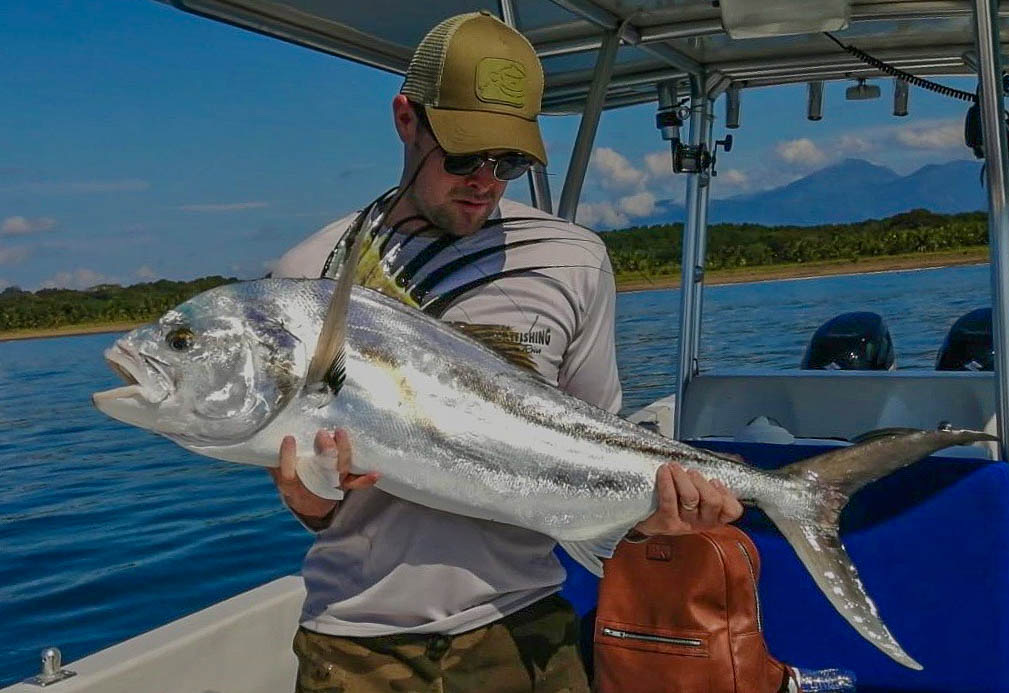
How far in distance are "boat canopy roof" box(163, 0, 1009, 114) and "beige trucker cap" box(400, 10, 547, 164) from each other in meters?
1.27

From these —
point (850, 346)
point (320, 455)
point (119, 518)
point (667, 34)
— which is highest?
point (667, 34)

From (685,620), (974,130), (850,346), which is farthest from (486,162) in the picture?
(850,346)

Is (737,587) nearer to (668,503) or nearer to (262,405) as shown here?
(668,503)

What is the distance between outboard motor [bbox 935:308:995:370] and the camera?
5473 mm

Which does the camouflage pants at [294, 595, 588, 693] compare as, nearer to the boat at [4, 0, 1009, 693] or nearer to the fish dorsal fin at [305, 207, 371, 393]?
the fish dorsal fin at [305, 207, 371, 393]

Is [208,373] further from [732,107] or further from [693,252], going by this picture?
[732,107]

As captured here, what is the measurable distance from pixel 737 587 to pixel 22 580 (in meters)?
10.4

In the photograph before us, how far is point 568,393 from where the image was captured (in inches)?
70.4

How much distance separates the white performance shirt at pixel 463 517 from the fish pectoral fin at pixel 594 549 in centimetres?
6

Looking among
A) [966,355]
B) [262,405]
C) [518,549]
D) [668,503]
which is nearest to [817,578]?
[668,503]

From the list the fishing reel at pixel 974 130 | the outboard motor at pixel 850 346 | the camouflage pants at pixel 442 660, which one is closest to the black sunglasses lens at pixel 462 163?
the camouflage pants at pixel 442 660

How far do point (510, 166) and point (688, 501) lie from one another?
598mm

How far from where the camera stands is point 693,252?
502 cm

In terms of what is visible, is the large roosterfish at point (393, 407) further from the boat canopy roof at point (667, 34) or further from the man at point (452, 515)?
the boat canopy roof at point (667, 34)
